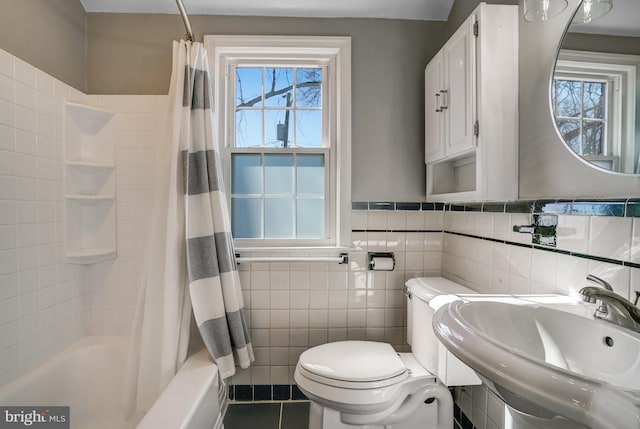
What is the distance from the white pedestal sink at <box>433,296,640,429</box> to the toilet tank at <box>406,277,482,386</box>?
1.30 feet

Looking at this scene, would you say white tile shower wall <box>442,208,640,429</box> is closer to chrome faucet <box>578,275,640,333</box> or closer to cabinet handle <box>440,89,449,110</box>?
chrome faucet <box>578,275,640,333</box>

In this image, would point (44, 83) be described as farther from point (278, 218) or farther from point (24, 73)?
point (278, 218)

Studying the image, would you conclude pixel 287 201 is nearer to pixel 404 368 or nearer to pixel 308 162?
pixel 308 162

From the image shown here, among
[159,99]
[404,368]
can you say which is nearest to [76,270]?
[159,99]

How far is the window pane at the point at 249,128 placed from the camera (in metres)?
1.89

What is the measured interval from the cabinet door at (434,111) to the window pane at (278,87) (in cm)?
81

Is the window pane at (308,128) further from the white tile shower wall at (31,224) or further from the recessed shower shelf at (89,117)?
the white tile shower wall at (31,224)

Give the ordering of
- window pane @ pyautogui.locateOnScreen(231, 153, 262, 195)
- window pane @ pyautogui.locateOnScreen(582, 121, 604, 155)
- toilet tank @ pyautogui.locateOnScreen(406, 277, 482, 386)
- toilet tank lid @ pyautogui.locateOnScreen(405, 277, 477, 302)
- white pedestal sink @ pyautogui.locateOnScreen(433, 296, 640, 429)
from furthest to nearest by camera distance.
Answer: window pane @ pyautogui.locateOnScreen(231, 153, 262, 195), toilet tank lid @ pyautogui.locateOnScreen(405, 277, 477, 302), toilet tank @ pyautogui.locateOnScreen(406, 277, 482, 386), window pane @ pyautogui.locateOnScreen(582, 121, 604, 155), white pedestal sink @ pyautogui.locateOnScreen(433, 296, 640, 429)

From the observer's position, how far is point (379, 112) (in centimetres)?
181

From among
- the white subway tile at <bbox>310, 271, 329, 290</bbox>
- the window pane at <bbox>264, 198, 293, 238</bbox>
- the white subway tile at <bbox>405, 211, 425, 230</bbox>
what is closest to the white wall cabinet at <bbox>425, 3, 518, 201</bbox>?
the white subway tile at <bbox>405, 211, 425, 230</bbox>

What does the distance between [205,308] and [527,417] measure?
1288 millimetres

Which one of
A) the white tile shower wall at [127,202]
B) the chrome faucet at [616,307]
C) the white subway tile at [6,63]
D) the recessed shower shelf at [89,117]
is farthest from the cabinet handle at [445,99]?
the white subway tile at [6,63]

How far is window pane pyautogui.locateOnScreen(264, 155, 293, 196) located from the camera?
1.88m

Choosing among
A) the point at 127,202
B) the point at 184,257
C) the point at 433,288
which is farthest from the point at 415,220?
the point at 127,202
